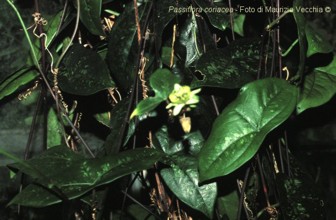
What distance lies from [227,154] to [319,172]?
0.68 m

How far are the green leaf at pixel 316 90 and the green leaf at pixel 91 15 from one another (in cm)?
38

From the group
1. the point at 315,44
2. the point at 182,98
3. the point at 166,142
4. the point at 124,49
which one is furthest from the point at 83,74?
the point at 315,44

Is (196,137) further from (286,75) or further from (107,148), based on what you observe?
(286,75)

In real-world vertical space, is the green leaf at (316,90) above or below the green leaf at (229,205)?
above

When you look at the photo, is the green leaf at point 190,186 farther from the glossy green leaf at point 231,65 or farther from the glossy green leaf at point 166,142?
the glossy green leaf at point 231,65

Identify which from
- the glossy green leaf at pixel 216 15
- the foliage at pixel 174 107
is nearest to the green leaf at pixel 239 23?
the foliage at pixel 174 107

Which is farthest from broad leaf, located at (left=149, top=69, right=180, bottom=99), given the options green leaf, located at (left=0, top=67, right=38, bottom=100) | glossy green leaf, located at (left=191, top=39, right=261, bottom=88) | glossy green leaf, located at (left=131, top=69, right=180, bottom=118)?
green leaf, located at (left=0, top=67, right=38, bottom=100)

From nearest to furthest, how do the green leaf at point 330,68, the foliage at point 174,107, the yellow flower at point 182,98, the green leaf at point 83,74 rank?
the yellow flower at point 182,98 < the foliage at point 174,107 < the green leaf at point 83,74 < the green leaf at point 330,68

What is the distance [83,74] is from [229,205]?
35 cm

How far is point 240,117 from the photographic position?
2.29 ft

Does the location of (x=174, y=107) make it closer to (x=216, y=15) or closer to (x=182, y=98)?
(x=182, y=98)

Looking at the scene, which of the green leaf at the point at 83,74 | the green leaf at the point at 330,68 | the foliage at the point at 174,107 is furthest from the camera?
the green leaf at the point at 330,68

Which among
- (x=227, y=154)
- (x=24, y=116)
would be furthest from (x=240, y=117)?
(x=24, y=116)

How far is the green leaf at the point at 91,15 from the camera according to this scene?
80cm
